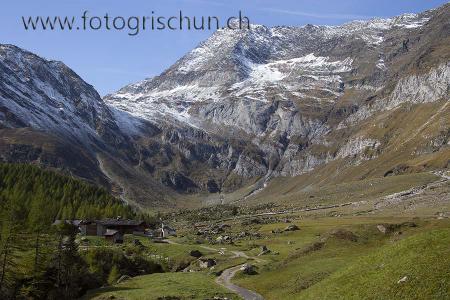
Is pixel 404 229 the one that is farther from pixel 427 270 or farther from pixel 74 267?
pixel 74 267

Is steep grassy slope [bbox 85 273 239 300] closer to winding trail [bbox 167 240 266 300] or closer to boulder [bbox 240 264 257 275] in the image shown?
winding trail [bbox 167 240 266 300]

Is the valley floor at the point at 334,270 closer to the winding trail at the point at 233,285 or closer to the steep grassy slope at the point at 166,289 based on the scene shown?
the steep grassy slope at the point at 166,289

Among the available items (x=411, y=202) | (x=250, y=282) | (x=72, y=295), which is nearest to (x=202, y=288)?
(x=250, y=282)

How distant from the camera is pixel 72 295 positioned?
6919 centimetres

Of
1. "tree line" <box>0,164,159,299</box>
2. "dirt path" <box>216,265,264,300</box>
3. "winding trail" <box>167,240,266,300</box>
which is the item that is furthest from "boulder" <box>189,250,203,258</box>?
"dirt path" <box>216,265,264,300</box>

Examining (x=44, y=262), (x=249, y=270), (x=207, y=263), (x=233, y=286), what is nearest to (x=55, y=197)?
(x=207, y=263)

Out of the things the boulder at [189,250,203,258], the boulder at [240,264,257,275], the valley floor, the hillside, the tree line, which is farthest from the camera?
the hillside

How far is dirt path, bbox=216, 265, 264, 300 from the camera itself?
52750mm

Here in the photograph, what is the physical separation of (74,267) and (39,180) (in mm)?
134421

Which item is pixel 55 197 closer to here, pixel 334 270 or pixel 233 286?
pixel 233 286

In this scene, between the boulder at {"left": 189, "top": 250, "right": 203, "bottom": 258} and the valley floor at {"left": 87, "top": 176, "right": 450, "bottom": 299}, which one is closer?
the valley floor at {"left": 87, "top": 176, "right": 450, "bottom": 299}

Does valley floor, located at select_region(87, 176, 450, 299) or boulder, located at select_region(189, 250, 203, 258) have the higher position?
valley floor, located at select_region(87, 176, 450, 299)

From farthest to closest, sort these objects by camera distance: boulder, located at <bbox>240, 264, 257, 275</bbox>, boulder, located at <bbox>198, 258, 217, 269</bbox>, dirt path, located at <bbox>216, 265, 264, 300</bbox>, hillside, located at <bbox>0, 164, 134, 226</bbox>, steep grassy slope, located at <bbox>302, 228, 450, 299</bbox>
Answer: hillside, located at <bbox>0, 164, 134, 226</bbox> < boulder, located at <bbox>198, 258, 217, 269</bbox> < boulder, located at <bbox>240, 264, 257, 275</bbox> < dirt path, located at <bbox>216, 265, 264, 300</bbox> < steep grassy slope, located at <bbox>302, 228, 450, 299</bbox>

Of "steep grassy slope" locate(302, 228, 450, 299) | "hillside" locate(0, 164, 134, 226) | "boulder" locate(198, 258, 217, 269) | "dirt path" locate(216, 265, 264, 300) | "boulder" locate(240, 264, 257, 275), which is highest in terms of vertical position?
"hillside" locate(0, 164, 134, 226)
